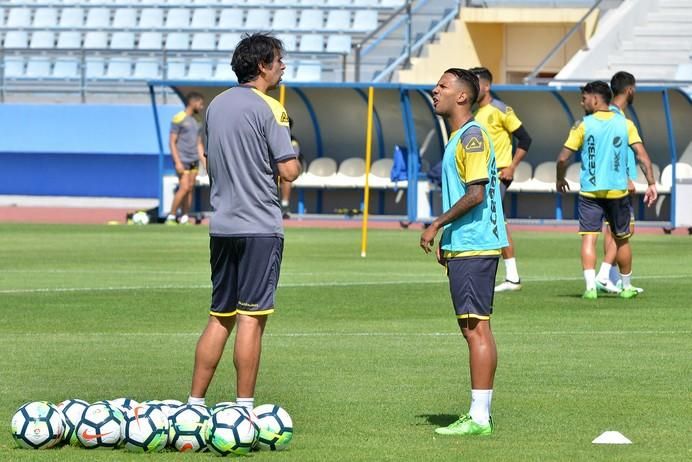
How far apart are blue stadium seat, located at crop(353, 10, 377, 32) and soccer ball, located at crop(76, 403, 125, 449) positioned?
1315 inches

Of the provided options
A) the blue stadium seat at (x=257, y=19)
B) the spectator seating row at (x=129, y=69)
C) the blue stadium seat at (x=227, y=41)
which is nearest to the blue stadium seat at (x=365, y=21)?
the blue stadium seat at (x=257, y=19)

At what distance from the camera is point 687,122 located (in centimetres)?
3078

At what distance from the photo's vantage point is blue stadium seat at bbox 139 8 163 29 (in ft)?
141

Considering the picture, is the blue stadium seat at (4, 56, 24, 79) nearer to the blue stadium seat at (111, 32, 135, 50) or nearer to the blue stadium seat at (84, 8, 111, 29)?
the blue stadium seat at (111, 32, 135, 50)

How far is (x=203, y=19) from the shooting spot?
140 feet

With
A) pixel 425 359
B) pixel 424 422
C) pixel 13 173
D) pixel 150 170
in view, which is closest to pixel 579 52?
pixel 150 170

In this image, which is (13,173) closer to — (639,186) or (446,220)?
(639,186)

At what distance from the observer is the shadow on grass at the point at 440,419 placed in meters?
8.72

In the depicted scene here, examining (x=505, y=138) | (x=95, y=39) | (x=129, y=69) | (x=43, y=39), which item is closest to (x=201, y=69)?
(x=129, y=69)

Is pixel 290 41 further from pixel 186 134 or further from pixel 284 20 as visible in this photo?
pixel 186 134

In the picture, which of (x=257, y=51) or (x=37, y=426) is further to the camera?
(x=257, y=51)

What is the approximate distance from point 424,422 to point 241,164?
1.72m

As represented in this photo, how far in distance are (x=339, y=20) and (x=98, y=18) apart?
687 centimetres

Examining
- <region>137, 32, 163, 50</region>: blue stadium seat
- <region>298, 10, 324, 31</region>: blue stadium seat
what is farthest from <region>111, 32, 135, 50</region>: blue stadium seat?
<region>298, 10, 324, 31</region>: blue stadium seat
